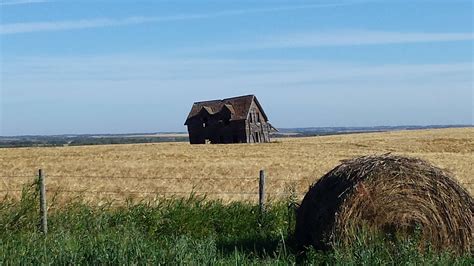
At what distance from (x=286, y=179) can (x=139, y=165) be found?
847 cm

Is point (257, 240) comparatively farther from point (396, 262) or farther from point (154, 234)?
point (396, 262)

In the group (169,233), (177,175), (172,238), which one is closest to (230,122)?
(177,175)

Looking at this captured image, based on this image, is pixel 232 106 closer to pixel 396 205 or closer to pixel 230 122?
pixel 230 122

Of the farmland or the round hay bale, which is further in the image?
the round hay bale

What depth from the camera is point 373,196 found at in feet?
28.9

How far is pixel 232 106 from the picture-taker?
2368 inches

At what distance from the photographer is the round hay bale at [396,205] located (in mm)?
8680

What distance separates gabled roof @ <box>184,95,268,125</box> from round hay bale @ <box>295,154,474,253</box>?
49421 millimetres

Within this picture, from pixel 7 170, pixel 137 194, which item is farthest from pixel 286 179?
pixel 7 170

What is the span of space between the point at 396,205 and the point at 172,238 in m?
2.70

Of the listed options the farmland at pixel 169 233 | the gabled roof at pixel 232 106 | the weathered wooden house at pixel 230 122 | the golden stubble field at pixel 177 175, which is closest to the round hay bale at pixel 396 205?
the farmland at pixel 169 233

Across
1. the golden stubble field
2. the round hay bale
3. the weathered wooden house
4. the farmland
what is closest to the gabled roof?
the weathered wooden house

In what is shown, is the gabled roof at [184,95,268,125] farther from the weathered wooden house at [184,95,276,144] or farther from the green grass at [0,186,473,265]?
the green grass at [0,186,473,265]

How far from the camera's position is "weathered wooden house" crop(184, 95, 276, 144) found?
5884cm
